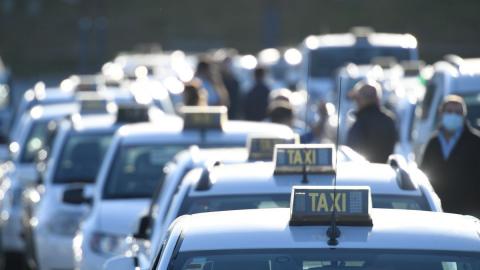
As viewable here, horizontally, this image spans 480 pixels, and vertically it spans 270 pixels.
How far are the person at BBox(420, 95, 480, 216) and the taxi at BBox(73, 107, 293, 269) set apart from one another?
4.70ft

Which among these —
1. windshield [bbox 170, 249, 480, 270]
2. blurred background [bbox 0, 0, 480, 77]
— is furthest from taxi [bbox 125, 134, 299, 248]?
blurred background [bbox 0, 0, 480, 77]

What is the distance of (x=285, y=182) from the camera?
295 inches

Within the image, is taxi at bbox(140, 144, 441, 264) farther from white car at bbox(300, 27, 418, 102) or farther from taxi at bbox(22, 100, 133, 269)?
white car at bbox(300, 27, 418, 102)

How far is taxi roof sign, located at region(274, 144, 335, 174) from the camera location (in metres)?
7.66

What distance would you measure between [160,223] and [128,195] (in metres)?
3.05

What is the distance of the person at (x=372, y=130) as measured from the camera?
12.2m

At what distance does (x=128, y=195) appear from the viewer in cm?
1142

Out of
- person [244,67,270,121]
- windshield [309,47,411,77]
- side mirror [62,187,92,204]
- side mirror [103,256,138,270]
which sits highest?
windshield [309,47,411,77]

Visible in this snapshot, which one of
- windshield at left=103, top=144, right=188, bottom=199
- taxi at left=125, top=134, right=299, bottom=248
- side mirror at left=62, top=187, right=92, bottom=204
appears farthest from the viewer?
side mirror at left=62, top=187, right=92, bottom=204

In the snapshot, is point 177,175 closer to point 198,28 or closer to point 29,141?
point 29,141

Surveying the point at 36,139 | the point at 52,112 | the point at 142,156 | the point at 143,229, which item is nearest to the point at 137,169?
the point at 142,156

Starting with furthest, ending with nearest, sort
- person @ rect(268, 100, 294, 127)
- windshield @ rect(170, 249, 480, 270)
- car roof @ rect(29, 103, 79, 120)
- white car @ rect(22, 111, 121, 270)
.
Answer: car roof @ rect(29, 103, 79, 120) < person @ rect(268, 100, 294, 127) < white car @ rect(22, 111, 121, 270) < windshield @ rect(170, 249, 480, 270)

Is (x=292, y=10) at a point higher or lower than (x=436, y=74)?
higher

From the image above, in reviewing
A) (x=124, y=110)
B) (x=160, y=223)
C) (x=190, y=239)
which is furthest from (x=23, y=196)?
(x=190, y=239)
